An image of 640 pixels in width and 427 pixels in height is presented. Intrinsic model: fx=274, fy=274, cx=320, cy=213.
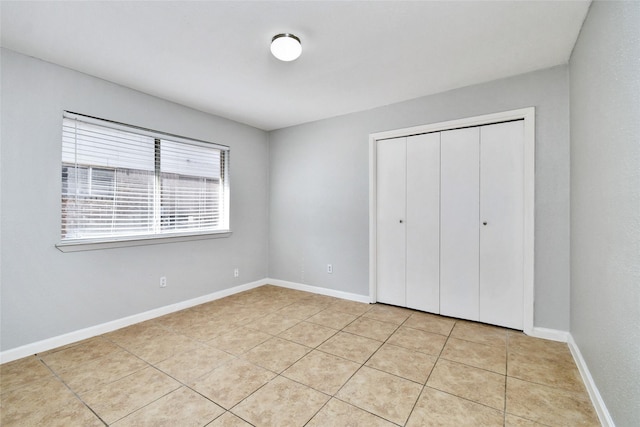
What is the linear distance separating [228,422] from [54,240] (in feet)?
7.34

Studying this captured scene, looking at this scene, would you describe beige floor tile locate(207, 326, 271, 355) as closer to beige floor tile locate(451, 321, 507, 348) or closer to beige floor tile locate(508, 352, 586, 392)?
beige floor tile locate(451, 321, 507, 348)

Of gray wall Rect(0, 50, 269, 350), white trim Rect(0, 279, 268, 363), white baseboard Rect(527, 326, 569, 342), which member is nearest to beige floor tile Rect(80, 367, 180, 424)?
white trim Rect(0, 279, 268, 363)

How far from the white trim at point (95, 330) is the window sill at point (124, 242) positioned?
76 cm

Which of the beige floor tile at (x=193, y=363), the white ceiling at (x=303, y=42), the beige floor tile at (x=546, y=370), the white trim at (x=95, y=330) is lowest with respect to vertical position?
the beige floor tile at (x=193, y=363)

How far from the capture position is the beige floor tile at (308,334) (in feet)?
8.40

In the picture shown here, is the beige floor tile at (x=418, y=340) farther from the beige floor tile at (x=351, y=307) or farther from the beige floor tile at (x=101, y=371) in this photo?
the beige floor tile at (x=101, y=371)

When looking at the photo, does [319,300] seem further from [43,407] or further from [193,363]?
[43,407]

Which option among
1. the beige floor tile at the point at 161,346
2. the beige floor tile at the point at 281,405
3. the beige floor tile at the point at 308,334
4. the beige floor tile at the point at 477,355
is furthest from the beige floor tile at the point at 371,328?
the beige floor tile at the point at 161,346

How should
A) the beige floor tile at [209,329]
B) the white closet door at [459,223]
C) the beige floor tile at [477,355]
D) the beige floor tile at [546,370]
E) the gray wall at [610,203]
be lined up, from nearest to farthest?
the gray wall at [610,203]
the beige floor tile at [546,370]
the beige floor tile at [477,355]
the beige floor tile at [209,329]
the white closet door at [459,223]

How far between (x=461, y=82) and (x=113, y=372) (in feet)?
13.2

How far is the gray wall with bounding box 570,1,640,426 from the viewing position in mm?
1215

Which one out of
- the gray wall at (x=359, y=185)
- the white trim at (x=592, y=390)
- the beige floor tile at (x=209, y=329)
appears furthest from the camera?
the beige floor tile at (x=209, y=329)

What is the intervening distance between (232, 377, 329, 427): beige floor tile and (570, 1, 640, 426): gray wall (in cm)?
153

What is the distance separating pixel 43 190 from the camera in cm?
238
